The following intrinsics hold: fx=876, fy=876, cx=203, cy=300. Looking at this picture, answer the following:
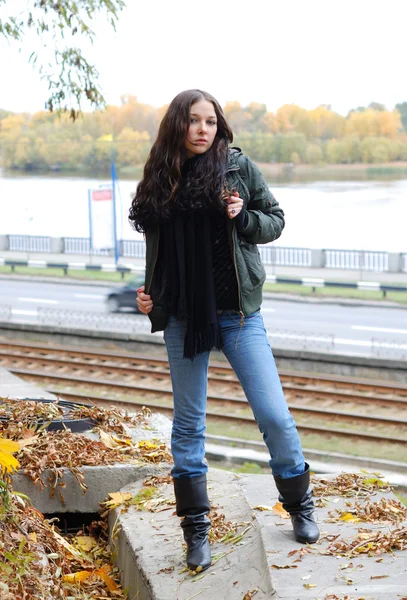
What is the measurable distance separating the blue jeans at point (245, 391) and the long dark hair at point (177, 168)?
458mm

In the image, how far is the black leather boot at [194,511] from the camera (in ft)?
11.9

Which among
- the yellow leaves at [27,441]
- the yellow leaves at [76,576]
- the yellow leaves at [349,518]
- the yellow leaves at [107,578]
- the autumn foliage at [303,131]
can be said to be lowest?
the yellow leaves at [107,578]

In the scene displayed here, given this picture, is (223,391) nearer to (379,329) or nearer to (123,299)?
(379,329)

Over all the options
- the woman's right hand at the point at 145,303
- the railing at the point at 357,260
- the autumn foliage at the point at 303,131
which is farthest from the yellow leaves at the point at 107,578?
the railing at the point at 357,260

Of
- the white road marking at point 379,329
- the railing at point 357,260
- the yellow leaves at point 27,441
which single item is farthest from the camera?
the railing at point 357,260

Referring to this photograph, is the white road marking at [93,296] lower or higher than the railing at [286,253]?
lower

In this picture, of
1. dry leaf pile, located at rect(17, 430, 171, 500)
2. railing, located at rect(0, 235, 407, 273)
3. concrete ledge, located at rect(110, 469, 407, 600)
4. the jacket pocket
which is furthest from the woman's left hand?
railing, located at rect(0, 235, 407, 273)

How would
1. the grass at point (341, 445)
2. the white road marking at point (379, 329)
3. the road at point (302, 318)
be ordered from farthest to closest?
the white road marking at point (379, 329) → the road at point (302, 318) → the grass at point (341, 445)

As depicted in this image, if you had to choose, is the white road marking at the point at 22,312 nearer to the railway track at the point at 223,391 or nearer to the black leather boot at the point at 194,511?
the railway track at the point at 223,391

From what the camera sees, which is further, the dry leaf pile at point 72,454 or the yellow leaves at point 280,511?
the dry leaf pile at point 72,454

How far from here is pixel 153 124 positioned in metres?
25.6

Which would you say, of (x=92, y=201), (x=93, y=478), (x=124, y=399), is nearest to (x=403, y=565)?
(x=93, y=478)

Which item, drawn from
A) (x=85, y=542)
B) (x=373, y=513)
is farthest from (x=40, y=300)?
(x=373, y=513)

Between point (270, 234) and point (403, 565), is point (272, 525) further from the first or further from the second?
point (270, 234)
